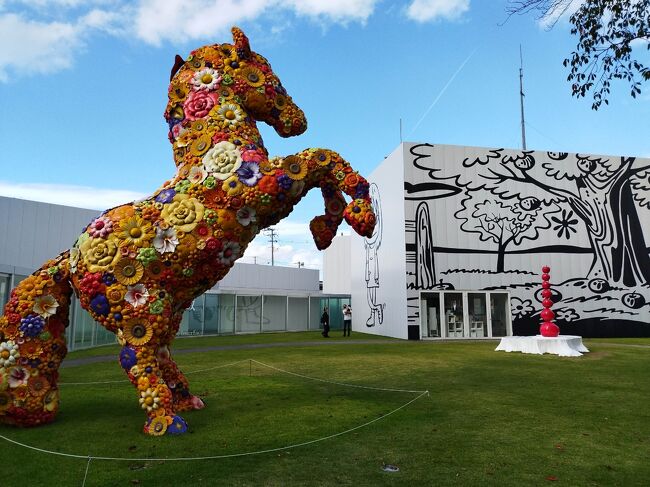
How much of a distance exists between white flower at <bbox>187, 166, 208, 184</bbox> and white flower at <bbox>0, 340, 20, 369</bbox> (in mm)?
2292

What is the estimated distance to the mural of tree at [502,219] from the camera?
59.1ft

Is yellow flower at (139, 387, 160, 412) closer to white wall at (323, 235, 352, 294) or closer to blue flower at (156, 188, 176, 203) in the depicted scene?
blue flower at (156, 188, 176, 203)

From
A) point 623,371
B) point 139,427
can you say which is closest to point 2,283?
point 139,427

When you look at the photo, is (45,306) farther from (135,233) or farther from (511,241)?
(511,241)

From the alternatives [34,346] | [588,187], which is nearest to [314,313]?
[588,187]

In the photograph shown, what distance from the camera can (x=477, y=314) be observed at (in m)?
17.9

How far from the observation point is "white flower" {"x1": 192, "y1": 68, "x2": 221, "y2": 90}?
200 inches

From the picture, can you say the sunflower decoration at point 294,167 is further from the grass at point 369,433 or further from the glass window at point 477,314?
the glass window at point 477,314

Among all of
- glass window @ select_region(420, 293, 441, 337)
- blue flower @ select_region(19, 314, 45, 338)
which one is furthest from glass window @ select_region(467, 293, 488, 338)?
blue flower @ select_region(19, 314, 45, 338)

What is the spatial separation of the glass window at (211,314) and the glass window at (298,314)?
4.43 m

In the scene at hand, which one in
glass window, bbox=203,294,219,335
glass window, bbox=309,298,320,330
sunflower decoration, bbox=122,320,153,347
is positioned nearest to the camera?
sunflower decoration, bbox=122,320,153,347

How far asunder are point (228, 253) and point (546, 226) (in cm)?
1681

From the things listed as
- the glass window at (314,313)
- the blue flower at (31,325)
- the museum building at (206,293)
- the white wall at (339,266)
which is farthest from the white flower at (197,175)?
the white wall at (339,266)

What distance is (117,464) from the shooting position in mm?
3629
